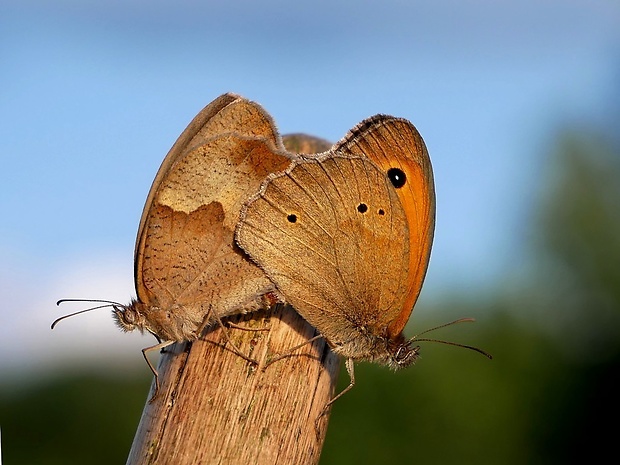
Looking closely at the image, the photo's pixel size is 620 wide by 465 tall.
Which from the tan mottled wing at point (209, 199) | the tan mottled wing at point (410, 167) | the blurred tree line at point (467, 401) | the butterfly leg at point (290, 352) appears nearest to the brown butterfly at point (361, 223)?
the tan mottled wing at point (410, 167)

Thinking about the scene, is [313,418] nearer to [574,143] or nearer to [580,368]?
[580,368]

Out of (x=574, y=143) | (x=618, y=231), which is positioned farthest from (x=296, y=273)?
(x=574, y=143)

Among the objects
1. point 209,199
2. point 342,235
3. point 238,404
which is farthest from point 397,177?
point 238,404

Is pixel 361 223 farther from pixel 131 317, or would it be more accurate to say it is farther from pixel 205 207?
pixel 131 317

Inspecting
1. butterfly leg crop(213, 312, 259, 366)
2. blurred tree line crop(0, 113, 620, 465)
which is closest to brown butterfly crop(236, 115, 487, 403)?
butterfly leg crop(213, 312, 259, 366)

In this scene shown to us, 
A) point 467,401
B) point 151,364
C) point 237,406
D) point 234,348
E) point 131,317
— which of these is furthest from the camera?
point 467,401

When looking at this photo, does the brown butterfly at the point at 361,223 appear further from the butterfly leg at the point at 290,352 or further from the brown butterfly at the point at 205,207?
the butterfly leg at the point at 290,352
